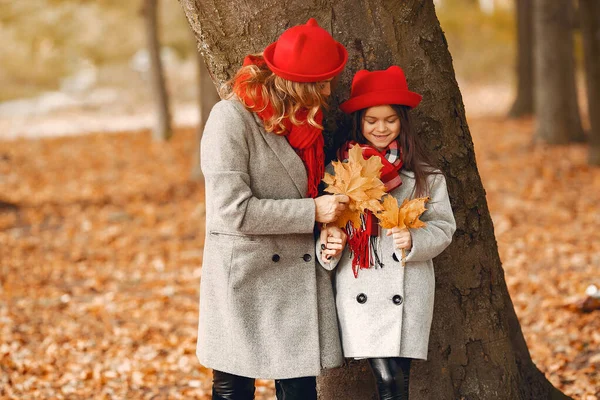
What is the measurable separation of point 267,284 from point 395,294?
51 centimetres

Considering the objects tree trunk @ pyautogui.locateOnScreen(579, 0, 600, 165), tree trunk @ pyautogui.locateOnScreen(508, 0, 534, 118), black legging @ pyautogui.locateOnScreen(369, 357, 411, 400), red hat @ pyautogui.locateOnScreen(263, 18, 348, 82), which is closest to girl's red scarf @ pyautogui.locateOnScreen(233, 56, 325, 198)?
red hat @ pyautogui.locateOnScreen(263, 18, 348, 82)

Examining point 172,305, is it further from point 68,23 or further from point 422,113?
point 68,23

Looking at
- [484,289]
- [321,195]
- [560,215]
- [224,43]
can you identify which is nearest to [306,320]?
[321,195]

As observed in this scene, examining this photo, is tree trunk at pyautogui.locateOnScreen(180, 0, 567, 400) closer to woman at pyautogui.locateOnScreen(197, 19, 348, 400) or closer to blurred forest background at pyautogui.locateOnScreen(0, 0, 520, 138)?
woman at pyautogui.locateOnScreen(197, 19, 348, 400)

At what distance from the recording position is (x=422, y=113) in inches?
125

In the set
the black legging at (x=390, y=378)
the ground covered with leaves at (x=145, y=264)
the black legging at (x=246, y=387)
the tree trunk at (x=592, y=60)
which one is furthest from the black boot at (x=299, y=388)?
the tree trunk at (x=592, y=60)

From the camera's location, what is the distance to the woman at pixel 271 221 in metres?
2.71

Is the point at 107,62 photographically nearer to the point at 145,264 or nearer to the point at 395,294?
the point at 145,264

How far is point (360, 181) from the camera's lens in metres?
2.72

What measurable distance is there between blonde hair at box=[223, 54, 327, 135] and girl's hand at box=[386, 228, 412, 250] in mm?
495

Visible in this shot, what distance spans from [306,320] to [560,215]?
6.18 meters

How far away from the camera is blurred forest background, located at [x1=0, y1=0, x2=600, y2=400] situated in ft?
16.0

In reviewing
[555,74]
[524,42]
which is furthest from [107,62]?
[555,74]

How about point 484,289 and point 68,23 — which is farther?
point 68,23
